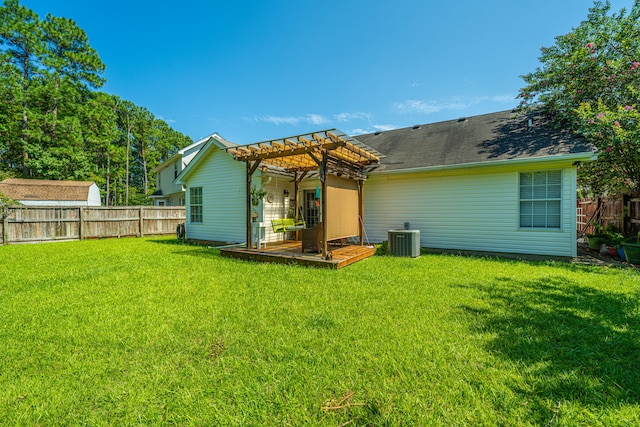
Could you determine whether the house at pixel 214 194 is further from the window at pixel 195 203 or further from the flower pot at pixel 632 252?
the flower pot at pixel 632 252

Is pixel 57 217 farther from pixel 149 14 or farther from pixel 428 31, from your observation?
pixel 428 31

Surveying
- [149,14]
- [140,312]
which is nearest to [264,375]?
[140,312]

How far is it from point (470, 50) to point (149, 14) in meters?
13.8

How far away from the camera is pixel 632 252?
6535mm

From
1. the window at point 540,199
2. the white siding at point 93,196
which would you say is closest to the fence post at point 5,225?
the white siding at point 93,196

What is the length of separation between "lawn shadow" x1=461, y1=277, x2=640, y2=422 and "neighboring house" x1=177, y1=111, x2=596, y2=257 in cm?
309

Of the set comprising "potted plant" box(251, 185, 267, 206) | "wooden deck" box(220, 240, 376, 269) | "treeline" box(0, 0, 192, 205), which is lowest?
"wooden deck" box(220, 240, 376, 269)

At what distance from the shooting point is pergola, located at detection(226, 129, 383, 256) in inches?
253

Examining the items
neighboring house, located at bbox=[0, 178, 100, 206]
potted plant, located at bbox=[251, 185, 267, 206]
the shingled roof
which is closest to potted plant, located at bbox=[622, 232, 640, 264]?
the shingled roof

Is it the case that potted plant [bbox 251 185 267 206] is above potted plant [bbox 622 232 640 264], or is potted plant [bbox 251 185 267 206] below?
above

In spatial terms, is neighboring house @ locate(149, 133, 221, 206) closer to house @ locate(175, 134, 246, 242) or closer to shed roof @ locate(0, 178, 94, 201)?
shed roof @ locate(0, 178, 94, 201)

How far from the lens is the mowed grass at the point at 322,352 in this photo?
189cm

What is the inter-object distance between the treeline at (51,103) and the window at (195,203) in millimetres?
17551

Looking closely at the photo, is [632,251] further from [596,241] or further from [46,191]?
[46,191]
